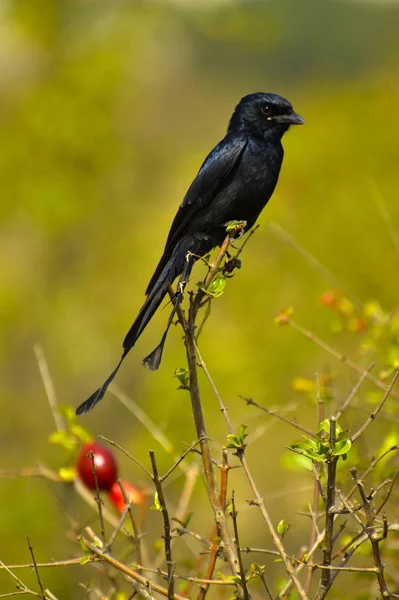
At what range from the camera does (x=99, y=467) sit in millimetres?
2664

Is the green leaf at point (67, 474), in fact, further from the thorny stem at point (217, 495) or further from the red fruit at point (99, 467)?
the thorny stem at point (217, 495)

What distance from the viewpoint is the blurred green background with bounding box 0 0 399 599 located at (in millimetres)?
10531

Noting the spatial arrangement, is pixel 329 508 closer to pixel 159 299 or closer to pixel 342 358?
pixel 342 358

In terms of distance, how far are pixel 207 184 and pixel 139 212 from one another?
457 inches

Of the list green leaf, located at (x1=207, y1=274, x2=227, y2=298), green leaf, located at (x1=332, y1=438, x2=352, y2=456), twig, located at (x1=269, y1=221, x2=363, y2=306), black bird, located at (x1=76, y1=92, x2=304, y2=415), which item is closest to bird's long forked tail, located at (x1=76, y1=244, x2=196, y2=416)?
green leaf, located at (x1=207, y1=274, x2=227, y2=298)

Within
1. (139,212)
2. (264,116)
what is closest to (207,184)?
(264,116)

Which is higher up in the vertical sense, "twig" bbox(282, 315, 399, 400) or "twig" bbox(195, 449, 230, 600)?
"twig" bbox(282, 315, 399, 400)

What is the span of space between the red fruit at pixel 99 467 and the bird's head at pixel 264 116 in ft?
5.25

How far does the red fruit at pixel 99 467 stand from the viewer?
267cm

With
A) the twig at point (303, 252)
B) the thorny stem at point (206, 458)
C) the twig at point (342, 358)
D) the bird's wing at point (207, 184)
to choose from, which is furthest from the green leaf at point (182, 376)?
the bird's wing at point (207, 184)

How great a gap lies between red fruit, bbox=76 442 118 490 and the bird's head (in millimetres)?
1600

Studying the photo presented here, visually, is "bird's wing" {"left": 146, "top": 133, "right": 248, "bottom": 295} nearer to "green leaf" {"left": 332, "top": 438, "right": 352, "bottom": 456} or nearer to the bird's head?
the bird's head

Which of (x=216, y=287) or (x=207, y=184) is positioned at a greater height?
(x=207, y=184)

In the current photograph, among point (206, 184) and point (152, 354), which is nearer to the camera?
point (152, 354)
